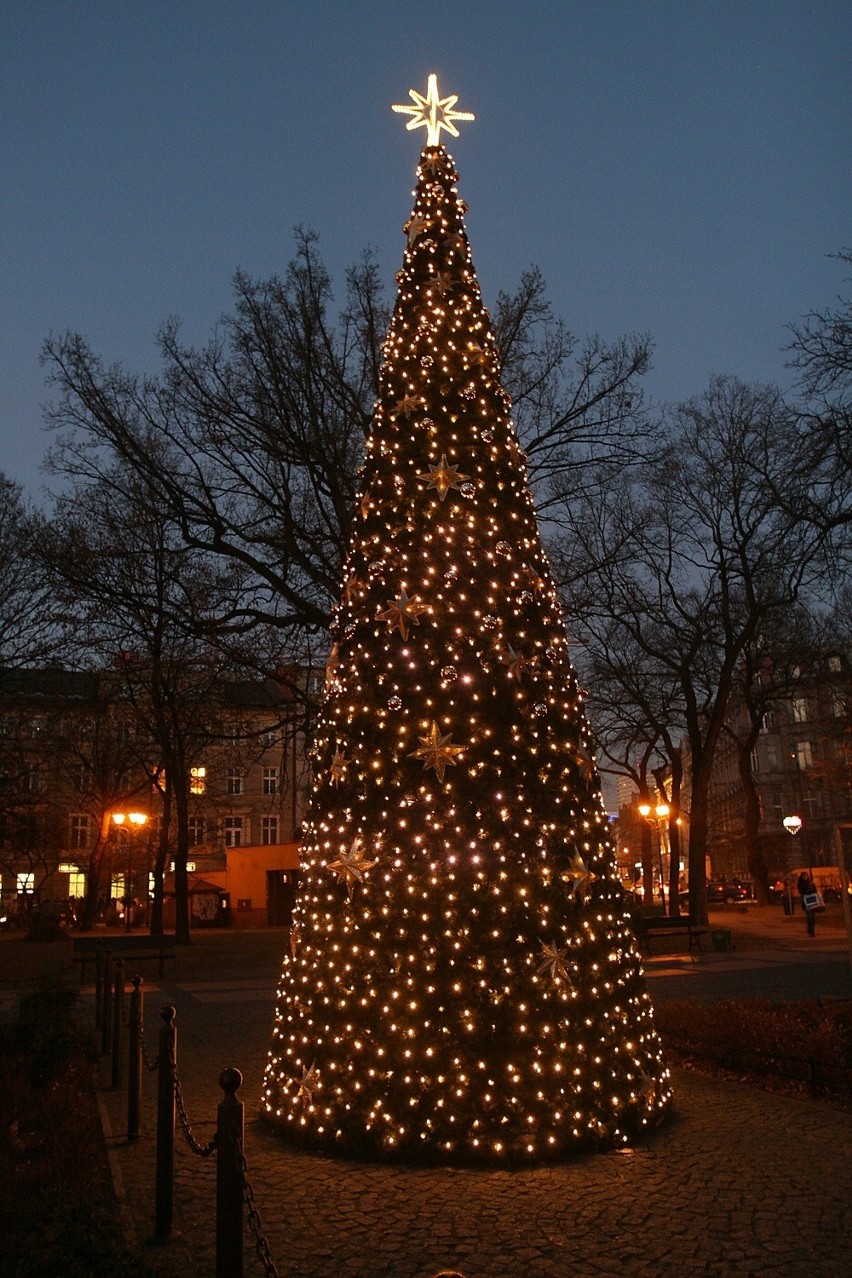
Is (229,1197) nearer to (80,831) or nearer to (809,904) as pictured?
(809,904)

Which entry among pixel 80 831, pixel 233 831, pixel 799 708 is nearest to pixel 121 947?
pixel 799 708

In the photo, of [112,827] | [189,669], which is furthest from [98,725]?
[189,669]

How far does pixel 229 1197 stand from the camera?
12.6 ft

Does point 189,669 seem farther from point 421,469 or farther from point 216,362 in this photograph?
point 421,469

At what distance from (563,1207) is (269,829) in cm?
6169

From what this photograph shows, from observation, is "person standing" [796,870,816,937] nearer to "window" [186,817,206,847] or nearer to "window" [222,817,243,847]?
"window" [186,817,206,847]

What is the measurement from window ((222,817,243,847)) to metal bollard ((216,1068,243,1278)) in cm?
6275

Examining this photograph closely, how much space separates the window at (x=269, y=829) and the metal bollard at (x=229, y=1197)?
→ 62575 millimetres

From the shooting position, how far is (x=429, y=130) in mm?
9023

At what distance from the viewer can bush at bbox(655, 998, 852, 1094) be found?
813cm

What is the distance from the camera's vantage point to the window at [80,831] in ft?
199

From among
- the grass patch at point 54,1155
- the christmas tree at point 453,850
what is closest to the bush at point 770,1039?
the christmas tree at point 453,850

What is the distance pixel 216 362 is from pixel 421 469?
519 inches

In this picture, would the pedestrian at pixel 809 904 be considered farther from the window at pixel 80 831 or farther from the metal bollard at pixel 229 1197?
the window at pixel 80 831
